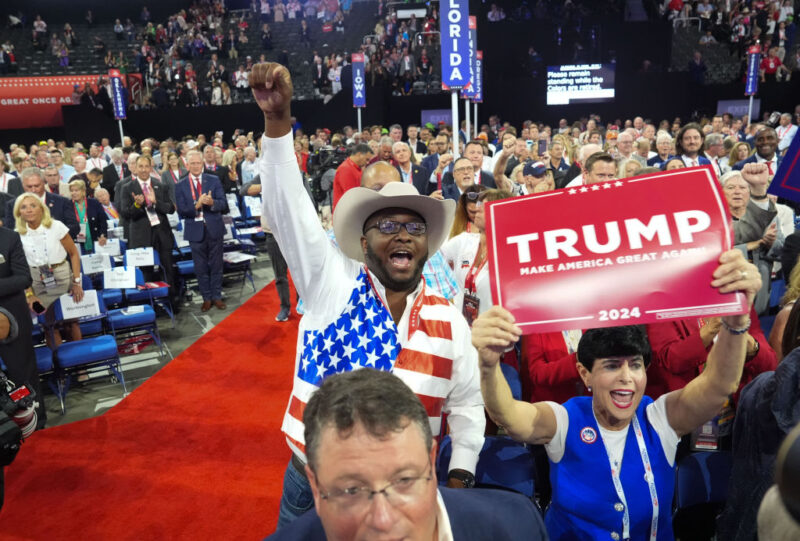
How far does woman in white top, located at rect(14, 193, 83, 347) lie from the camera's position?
5031mm

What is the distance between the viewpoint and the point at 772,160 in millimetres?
6910

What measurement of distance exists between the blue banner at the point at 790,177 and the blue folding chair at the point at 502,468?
165cm

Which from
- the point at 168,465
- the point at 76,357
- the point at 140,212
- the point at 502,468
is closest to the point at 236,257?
the point at 140,212

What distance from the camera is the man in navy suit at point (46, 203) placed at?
6.02 m

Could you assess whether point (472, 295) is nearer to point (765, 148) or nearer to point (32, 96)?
point (765, 148)

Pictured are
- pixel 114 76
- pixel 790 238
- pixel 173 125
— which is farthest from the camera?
pixel 173 125

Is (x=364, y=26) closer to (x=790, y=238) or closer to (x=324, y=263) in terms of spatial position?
(x=790, y=238)

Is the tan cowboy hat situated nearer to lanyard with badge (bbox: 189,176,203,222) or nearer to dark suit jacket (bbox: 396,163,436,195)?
lanyard with badge (bbox: 189,176,203,222)

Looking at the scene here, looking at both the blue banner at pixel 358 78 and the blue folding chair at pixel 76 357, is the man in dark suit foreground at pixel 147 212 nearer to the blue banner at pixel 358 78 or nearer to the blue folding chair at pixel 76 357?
the blue folding chair at pixel 76 357

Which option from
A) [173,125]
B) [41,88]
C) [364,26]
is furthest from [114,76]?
[364,26]

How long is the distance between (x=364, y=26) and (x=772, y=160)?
1853cm

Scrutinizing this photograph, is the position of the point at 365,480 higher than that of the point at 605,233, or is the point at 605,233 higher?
the point at 605,233

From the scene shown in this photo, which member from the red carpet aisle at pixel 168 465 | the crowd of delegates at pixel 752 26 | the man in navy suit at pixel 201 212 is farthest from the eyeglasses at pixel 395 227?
the crowd of delegates at pixel 752 26

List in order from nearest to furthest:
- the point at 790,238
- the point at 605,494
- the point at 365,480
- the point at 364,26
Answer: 1. the point at 365,480
2. the point at 605,494
3. the point at 790,238
4. the point at 364,26
